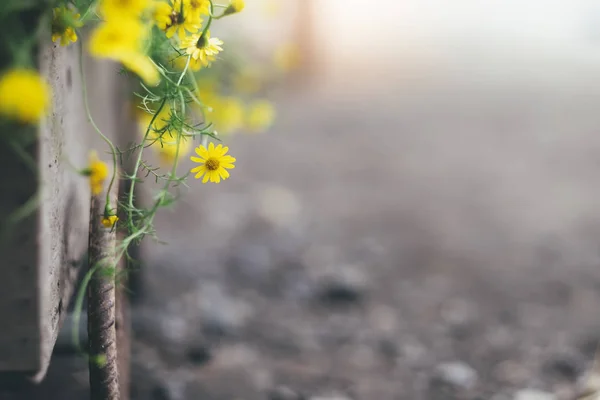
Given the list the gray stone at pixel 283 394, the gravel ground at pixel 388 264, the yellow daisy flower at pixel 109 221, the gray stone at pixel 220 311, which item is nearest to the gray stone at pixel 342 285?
the gravel ground at pixel 388 264

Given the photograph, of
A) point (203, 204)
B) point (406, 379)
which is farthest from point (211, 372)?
point (203, 204)

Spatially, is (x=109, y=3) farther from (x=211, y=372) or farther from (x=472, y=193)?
(x=472, y=193)

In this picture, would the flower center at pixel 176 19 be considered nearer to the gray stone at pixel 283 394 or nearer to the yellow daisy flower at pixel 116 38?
the yellow daisy flower at pixel 116 38

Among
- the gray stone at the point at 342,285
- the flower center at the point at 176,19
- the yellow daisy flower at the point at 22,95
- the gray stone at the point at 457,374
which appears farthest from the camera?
the gray stone at the point at 342,285

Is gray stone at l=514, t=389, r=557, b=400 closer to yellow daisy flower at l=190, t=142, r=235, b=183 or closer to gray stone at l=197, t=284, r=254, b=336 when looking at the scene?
gray stone at l=197, t=284, r=254, b=336

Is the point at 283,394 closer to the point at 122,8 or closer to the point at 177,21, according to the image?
the point at 177,21

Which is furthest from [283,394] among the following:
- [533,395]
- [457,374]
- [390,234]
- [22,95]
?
[390,234]

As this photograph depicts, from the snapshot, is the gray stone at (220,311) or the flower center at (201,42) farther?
the gray stone at (220,311)
